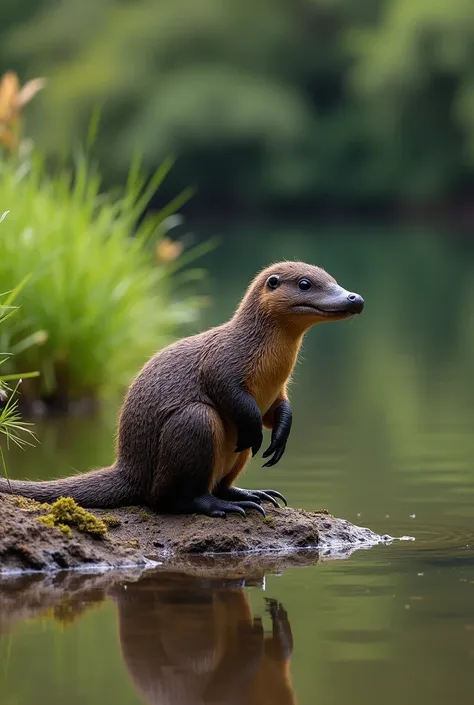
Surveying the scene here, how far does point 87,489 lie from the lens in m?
6.22

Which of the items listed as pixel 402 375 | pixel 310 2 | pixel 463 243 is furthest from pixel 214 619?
pixel 310 2

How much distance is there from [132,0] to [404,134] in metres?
14.9

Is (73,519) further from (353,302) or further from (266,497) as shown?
(353,302)

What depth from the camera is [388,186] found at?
173 ft

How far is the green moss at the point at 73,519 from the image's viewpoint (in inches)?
222

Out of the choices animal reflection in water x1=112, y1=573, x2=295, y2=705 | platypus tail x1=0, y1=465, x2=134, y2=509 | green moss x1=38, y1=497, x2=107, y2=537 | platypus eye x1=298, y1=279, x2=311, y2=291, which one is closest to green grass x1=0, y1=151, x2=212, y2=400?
platypus tail x1=0, y1=465, x2=134, y2=509

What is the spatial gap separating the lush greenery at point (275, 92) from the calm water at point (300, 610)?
39.3 metres

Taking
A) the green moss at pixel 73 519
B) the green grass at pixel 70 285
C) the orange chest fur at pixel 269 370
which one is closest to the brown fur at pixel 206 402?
the orange chest fur at pixel 269 370

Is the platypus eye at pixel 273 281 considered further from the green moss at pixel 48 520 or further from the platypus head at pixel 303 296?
the green moss at pixel 48 520

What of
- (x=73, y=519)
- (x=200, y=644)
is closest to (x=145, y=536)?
(x=73, y=519)

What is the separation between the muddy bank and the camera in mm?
5520

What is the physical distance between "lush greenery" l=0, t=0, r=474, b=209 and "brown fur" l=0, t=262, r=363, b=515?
4111 centimetres

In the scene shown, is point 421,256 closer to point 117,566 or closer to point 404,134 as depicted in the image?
point 404,134

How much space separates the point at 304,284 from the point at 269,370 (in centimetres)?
39
